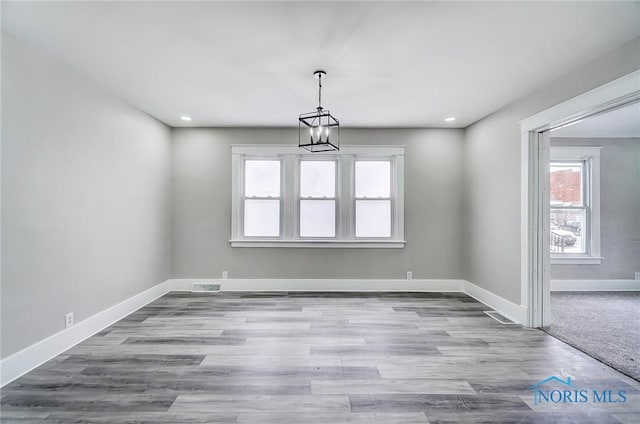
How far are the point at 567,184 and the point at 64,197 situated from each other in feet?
23.7

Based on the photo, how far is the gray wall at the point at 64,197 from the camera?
226 centimetres

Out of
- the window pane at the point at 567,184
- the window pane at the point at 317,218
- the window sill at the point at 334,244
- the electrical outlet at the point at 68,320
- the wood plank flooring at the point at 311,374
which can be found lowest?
the wood plank flooring at the point at 311,374

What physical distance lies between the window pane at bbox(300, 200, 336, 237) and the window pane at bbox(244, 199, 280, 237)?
16.7 inches

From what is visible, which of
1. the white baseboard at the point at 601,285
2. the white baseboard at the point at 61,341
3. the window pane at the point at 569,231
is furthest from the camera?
the window pane at the point at 569,231

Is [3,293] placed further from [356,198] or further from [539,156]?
[539,156]

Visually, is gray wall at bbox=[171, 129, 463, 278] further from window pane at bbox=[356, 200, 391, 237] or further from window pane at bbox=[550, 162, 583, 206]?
window pane at bbox=[550, 162, 583, 206]

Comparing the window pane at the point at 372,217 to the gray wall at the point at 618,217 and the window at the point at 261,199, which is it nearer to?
the window at the point at 261,199

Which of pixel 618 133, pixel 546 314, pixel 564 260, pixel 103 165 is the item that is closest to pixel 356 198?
pixel 546 314

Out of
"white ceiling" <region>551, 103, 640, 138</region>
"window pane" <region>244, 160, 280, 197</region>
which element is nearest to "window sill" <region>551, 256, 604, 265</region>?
"white ceiling" <region>551, 103, 640, 138</region>

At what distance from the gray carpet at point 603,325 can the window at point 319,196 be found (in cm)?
225

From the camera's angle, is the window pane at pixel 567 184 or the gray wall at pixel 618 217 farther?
the window pane at pixel 567 184

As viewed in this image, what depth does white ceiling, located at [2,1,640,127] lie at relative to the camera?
1959mm

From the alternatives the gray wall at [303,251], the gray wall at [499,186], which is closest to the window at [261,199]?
the gray wall at [303,251]

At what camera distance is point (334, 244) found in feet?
15.7
